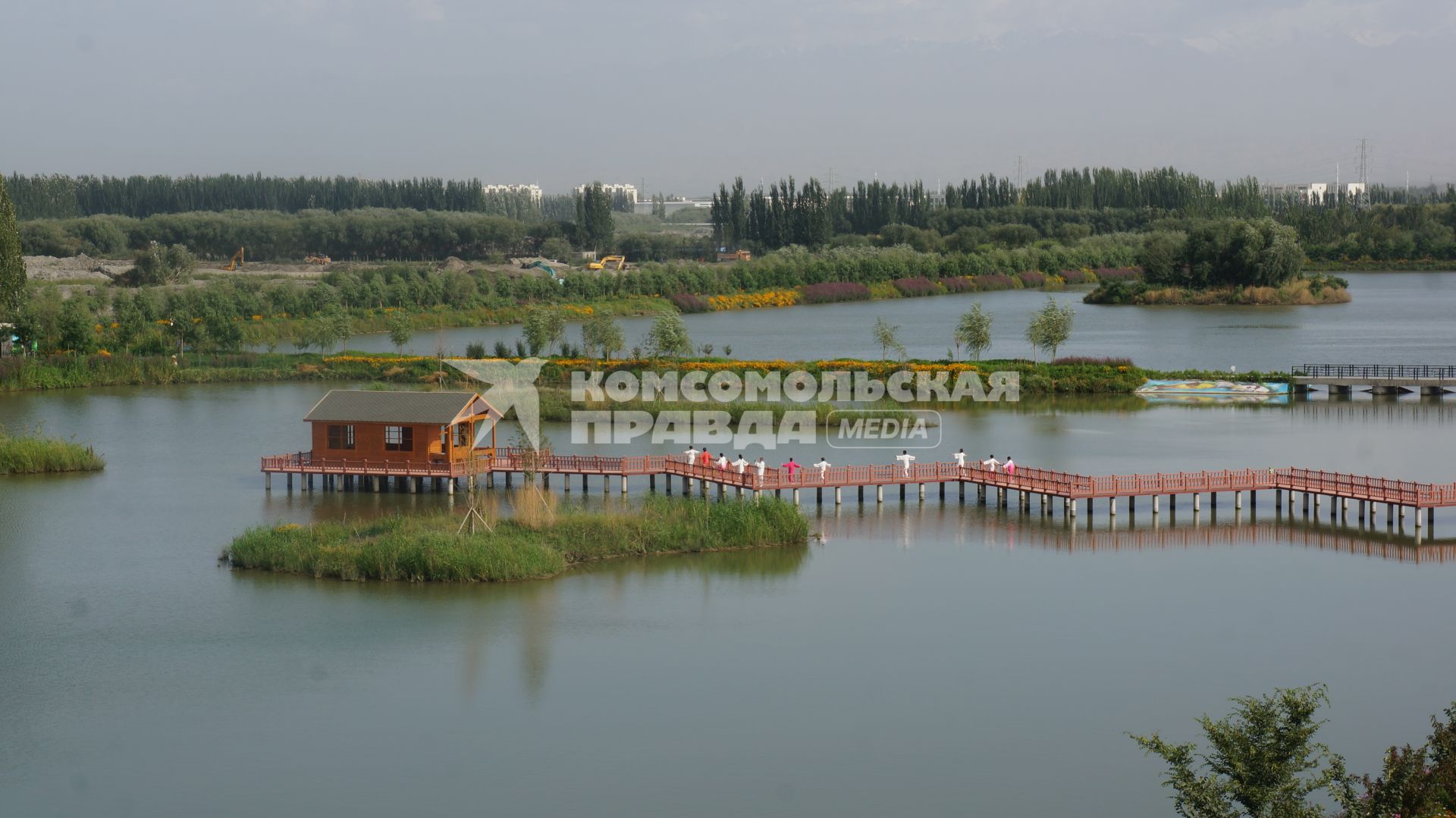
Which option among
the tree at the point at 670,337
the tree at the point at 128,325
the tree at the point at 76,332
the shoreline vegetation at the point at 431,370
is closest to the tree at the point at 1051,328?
the shoreline vegetation at the point at 431,370

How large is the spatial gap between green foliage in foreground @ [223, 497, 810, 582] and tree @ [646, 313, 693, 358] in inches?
793

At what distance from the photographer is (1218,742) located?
14445mm

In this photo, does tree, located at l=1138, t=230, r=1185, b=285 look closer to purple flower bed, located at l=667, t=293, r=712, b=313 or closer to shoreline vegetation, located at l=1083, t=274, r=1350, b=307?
shoreline vegetation, located at l=1083, t=274, r=1350, b=307

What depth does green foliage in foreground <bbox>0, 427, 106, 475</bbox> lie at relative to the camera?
35438mm

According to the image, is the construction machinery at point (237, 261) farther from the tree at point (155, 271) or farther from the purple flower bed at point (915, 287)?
the purple flower bed at point (915, 287)

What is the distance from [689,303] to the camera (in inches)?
3410

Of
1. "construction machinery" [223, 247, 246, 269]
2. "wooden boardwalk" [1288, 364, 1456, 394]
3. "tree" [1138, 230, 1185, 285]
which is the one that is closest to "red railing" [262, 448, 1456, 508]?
"wooden boardwalk" [1288, 364, 1456, 394]

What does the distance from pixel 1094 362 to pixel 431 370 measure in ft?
69.0

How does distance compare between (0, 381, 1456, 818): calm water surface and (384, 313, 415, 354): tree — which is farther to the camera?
(384, 313, 415, 354): tree

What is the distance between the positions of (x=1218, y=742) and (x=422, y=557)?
14682mm

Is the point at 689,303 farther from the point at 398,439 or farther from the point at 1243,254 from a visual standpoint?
the point at 398,439

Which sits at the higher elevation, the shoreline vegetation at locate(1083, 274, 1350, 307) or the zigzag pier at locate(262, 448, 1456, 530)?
the shoreline vegetation at locate(1083, 274, 1350, 307)

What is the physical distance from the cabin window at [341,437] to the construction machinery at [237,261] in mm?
76176

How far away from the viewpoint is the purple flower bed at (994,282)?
102750mm
